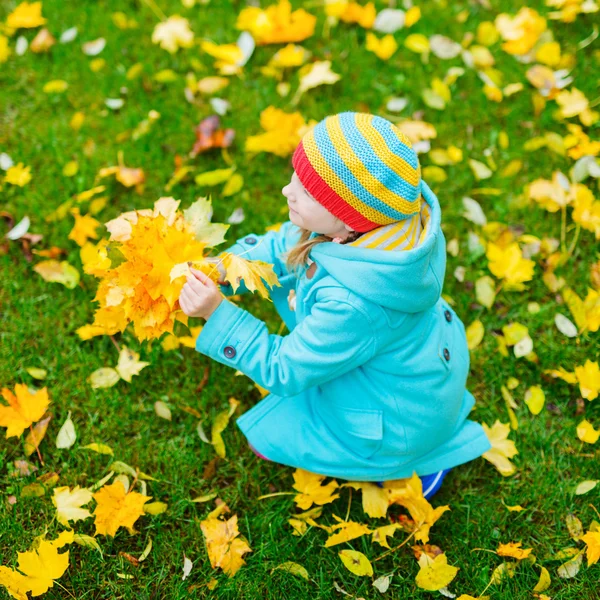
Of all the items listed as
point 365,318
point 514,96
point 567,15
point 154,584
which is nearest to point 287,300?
point 365,318

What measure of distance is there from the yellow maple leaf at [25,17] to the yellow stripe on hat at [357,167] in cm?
241

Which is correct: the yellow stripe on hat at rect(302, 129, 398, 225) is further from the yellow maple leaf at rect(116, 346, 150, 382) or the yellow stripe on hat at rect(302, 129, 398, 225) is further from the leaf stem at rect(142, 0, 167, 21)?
the leaf stem at rect(142, 0, 167, 21)

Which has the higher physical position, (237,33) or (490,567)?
(237,33)

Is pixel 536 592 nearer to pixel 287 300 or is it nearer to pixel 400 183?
pixel 287 300

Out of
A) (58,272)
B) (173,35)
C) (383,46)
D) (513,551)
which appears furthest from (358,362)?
(173,35)

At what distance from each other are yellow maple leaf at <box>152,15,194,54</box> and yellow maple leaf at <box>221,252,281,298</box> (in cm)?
186

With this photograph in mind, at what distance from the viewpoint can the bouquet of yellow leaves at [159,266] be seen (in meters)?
1.65

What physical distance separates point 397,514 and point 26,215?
1.87 metres

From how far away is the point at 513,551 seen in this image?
1917 millimetres

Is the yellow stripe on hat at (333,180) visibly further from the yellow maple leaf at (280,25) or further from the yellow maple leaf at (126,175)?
the yellow maple leaf at (280,25)

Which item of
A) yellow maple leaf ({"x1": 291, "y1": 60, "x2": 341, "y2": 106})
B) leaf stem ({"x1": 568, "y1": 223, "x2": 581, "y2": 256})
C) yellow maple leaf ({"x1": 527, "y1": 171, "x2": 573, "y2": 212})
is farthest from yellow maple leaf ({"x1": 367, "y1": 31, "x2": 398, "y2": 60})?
leaf stem ({"x1": 568, "y1": 223, "x2": 581, "y2": 256})

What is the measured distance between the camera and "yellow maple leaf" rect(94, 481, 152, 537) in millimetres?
1891

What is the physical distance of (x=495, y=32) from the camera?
329 centimetres

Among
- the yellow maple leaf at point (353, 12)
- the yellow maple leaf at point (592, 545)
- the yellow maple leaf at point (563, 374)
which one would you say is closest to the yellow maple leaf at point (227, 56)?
the yellow maple leaf at point (353, 12)
